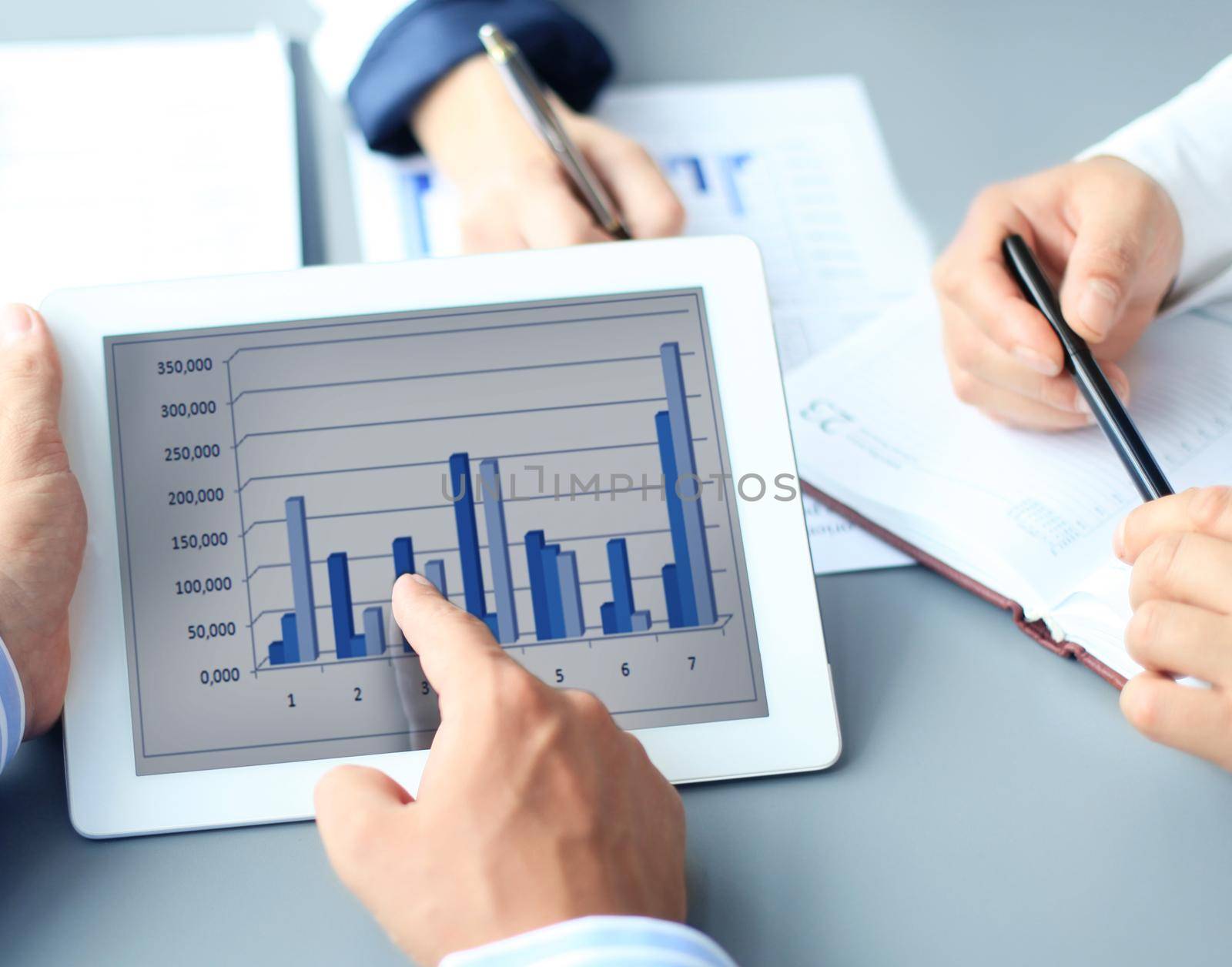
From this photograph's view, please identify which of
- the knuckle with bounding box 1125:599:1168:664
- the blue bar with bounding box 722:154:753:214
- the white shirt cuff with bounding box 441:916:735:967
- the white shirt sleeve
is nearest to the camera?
the white shirt cuff with bounding box 441:916:735:967

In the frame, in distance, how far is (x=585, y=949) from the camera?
1.13 feet

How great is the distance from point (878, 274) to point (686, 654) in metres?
0.39

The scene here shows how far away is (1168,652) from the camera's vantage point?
45 cm

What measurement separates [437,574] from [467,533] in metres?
0.02

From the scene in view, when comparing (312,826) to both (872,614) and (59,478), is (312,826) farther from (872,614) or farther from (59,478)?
(872,614)

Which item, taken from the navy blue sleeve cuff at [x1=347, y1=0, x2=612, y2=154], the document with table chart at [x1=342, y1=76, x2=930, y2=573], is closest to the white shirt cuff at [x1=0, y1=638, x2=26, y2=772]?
the document with table chart at [x1=342, y1=76, x2=930, y2=573]

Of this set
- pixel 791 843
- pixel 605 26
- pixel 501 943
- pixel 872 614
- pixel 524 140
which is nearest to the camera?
pixel 501 943

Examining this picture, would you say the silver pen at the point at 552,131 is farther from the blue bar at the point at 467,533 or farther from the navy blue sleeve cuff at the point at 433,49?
the blue bar at the point at 467,533

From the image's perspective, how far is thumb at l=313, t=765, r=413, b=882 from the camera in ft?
1.23

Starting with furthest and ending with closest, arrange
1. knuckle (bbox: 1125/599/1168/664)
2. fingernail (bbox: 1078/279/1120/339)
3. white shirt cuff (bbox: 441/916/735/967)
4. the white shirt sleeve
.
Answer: the white shirt sleeve → fingernail (bbox: 1078/279/1120/339) → knuckle (bbox: 1125/599/1168/664) → white shirt cuff (bbox: 441/916/735/967)

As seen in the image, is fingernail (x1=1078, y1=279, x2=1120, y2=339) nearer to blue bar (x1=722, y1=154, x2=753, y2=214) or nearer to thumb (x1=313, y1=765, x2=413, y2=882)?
blue bar (x1=722, y1=154, x2=753, y2=214)

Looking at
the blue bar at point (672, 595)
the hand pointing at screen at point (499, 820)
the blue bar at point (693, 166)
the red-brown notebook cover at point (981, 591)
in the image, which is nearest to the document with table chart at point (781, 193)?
the blue bar at point (693, 166)

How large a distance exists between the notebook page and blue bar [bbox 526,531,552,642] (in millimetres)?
199

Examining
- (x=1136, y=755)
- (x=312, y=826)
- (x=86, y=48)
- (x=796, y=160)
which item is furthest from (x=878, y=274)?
(x=86, y=48)
